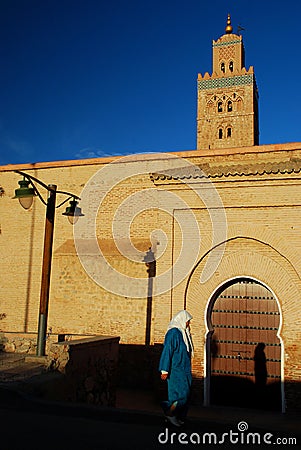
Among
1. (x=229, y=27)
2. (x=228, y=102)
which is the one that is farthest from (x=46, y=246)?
(x=229, y=27)

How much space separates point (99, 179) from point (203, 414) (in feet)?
25.0

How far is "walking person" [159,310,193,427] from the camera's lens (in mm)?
5043

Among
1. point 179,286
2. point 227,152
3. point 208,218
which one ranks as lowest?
point 179,286

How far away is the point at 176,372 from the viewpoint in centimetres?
513

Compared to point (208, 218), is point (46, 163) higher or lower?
higher

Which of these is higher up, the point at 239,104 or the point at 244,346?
the point at 239,104

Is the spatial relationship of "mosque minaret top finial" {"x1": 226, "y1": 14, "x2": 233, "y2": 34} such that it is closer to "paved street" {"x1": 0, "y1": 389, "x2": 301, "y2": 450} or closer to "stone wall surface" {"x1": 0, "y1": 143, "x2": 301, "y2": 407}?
"stone wall surface" {"x1": 0, "y1": 143, "x2": 301, "y2": 407}

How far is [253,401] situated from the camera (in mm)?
9523

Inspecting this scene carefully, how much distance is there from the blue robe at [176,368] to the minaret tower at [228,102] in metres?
29.8

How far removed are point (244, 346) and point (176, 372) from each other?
511cm

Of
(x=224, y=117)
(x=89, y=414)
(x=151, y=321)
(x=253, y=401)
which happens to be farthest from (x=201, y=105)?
(x=89, y=414)

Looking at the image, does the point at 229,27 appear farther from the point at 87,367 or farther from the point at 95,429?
the point at 95,429

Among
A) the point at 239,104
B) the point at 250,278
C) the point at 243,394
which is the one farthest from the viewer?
the point at 239,104

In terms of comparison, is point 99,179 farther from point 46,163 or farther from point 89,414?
point 89,414
